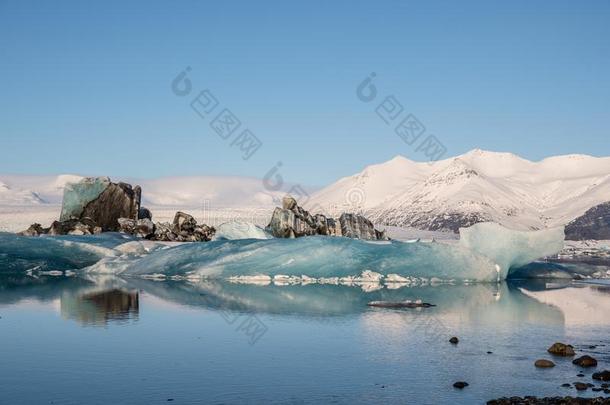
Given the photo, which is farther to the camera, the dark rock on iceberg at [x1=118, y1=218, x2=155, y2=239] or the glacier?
the dark rock on iceberg at [x1=118, y1=218, x2=155, y2=239]

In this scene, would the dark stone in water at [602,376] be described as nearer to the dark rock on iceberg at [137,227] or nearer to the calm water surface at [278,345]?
the calm water surface at [278,345]

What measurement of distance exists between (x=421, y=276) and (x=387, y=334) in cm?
1326

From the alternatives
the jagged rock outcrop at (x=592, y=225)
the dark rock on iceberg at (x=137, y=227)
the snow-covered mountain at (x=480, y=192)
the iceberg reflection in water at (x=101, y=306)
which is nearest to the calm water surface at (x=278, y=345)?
the iceberg reflection in water at (x=101, y=306)

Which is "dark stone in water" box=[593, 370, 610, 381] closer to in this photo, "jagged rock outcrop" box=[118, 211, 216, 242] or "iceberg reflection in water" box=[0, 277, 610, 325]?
"iceberg reflection in water" box=[0, 277, 610, 325]

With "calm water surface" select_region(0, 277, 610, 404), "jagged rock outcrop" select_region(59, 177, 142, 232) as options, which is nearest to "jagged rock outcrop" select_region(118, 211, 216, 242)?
"jagged rock outcrop" select_region(59, 177, 142, 232)

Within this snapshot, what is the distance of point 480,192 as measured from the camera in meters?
158

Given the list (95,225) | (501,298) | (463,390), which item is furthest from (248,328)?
(95,225)

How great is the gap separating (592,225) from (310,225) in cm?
9619

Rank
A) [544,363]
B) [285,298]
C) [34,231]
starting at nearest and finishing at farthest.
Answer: [544,363]
[285,298]
[34,231]

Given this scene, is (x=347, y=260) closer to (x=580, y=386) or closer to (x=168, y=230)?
(x=168, y=230)

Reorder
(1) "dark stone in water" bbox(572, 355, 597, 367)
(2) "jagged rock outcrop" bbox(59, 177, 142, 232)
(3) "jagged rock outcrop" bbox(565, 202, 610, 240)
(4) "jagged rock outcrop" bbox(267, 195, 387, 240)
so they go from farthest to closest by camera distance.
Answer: (3) "jagged rock outcrop" bbox(565, 202, 610, 240) → (2) "jagged rock outcrop" bbox(59, 177, 142, 232) → (4) "jagged rock outcrop" bbox(267, 195, 387, 240) → (1) "dark stone in water" bbox(572, 355, 597, 367)

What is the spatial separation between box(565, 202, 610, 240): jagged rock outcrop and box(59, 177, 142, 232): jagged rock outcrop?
3503 inches

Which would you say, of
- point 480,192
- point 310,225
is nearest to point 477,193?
point 480,192

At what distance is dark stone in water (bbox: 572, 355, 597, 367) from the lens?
12.3 meters
